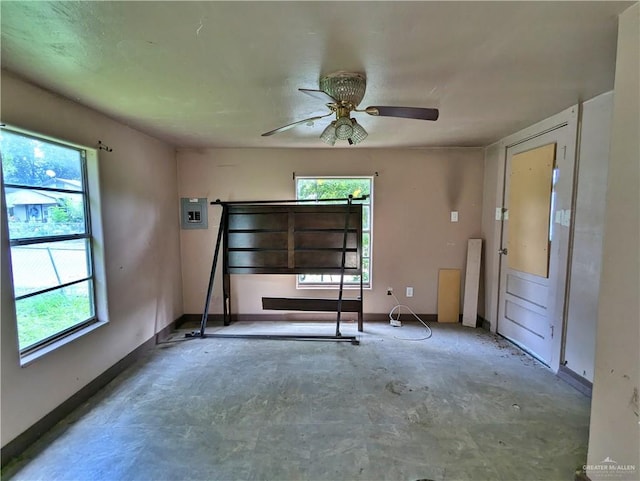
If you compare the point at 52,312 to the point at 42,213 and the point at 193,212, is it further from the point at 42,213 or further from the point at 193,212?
the point at 193,212

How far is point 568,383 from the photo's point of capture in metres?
2.50

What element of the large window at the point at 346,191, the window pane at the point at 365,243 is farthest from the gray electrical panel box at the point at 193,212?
the window pane at the point at 365,243

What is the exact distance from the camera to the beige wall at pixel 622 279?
1.26 m

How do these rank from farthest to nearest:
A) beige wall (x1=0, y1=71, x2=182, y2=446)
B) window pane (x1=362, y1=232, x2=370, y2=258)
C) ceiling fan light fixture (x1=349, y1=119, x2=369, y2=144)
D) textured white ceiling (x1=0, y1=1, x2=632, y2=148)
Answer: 1. window pane (x1=362, y1=232, x2=370, y2=258)
2. ceiling fan light fixture (x1=349, y1=119, x2=369, y2=144)
3. beige wall (x1=0, y1=71, x2=182, y2=446)
4. textured white ceiling (x1=0, y1=1, x2=632, y2=148)

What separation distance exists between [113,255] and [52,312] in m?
0.67

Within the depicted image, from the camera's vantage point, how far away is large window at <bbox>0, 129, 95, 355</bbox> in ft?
6.19

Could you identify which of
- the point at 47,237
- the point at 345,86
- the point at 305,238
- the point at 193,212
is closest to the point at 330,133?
the point at 345,86

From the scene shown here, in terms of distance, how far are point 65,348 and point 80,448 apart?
69 centimetres

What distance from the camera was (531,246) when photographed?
119 inches

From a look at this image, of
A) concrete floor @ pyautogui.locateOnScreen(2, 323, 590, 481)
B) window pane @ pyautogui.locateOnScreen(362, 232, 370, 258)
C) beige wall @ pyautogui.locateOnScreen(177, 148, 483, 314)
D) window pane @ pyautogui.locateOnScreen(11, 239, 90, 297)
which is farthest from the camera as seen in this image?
window pane @ pyautogui.locateOnScreen(362, 232, 370, 258)

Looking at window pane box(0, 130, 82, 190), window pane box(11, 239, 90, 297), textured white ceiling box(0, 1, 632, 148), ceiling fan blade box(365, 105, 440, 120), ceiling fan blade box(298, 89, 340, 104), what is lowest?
window pane box(11, 239, 90, 297)

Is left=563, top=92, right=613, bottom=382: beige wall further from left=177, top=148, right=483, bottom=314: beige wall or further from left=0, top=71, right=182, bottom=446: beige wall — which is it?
left=0, top=71, right=182, bottom=446: beige wall

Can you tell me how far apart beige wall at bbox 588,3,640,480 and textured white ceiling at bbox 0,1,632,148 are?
288 millimetres

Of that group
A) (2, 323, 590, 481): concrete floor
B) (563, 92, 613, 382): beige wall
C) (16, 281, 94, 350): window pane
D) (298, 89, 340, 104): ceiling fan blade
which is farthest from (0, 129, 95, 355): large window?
(563, 92, 613, 382): beige wall
